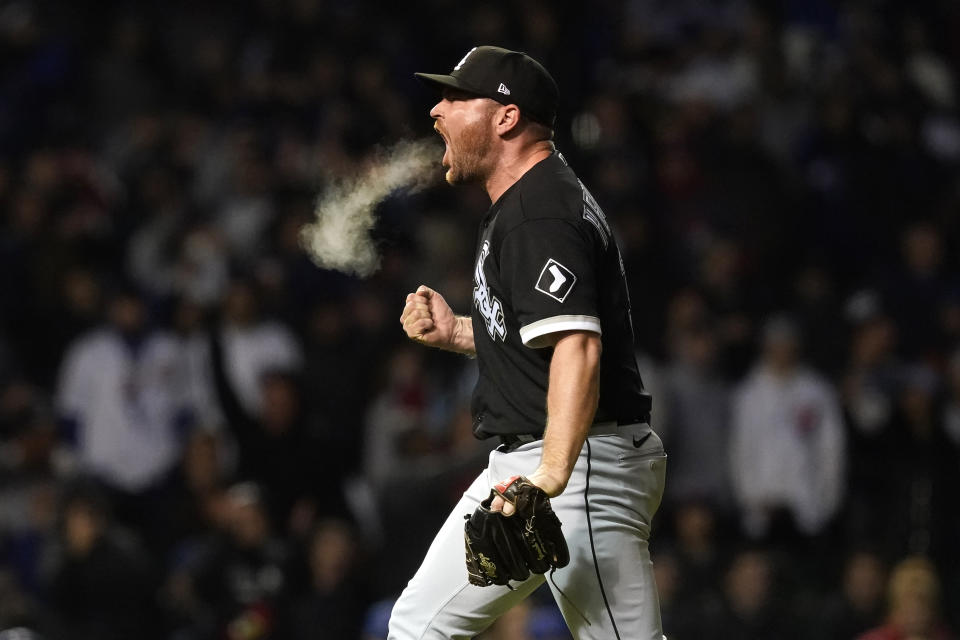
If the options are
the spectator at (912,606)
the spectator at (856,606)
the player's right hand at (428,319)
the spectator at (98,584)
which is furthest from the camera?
the spectator at (98,584)

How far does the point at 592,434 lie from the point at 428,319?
0.68 meters

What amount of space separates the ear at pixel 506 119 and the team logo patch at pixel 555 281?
47cm

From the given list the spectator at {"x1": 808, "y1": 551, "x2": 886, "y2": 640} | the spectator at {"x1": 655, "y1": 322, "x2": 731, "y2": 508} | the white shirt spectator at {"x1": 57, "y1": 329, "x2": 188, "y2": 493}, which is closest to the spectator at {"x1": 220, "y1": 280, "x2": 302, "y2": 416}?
the white shirt spectator at {"x1": 57, "y1": 329, "x2": 188, "y2": 493}

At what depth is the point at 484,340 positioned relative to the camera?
12.6 feet

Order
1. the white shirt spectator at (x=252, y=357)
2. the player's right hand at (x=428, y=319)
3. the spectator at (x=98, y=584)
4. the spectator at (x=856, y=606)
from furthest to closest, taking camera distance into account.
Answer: the white shirt spectator at (x=252, y=357) → the spectator at (x=98, y=584) → the spectator at (x=856, y=606) → the player's right hand at (x=428, y=319)

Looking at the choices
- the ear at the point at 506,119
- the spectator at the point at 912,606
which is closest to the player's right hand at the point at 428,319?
the ear at the point at 506,119

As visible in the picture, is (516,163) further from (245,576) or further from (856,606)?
(856,606)

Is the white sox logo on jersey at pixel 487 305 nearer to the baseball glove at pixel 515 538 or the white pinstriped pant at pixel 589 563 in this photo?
the white pinstriped pant at pixel 589 563

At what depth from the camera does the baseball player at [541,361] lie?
3500 millimetres

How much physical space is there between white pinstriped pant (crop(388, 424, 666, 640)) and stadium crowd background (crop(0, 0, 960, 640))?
115 inches

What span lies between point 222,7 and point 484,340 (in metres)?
9.73

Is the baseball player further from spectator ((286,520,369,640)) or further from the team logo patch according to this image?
spectator ((286,520,369,640))

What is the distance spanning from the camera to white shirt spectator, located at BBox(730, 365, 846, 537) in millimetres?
8719

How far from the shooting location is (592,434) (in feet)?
12.1
